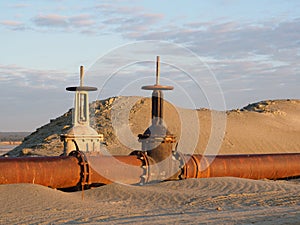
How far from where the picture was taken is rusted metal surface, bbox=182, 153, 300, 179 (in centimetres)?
1844

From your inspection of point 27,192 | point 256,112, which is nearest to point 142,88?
point 27,192

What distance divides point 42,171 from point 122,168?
2601 mm

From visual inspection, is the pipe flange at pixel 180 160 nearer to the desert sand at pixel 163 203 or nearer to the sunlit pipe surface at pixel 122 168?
the sunlit pipe surface at pixel 122 168

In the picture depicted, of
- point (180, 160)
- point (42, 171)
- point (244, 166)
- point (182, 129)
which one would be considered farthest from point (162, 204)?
point (182, 129)

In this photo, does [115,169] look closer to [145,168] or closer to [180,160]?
[145,168]

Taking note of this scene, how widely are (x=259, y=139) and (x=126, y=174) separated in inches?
1103

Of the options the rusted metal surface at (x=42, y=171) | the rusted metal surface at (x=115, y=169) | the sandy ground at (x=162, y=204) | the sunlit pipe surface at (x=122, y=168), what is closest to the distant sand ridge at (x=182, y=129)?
the sunlit pipe surface at (x=122, y=168)

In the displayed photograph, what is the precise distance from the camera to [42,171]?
15.3 meters

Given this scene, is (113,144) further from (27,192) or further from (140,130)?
(27,192)

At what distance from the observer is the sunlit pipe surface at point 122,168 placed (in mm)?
15109

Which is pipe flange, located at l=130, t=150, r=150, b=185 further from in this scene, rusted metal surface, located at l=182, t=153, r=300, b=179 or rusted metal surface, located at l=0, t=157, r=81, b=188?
rusted metal surface, located at l=0, t=157, r=81, b=188

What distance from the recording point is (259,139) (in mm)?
43406

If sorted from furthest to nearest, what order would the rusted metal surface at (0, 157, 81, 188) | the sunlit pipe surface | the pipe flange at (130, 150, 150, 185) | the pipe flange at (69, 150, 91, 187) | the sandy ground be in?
1. the pipe flange at (130, 150, 150, 185)
2. the pipe flange at (69, 150, 91, 187)
3. the sunlit pipe surface
4. the rusted metal surface at (0, 157, 81, 188)
5. the sandy ground

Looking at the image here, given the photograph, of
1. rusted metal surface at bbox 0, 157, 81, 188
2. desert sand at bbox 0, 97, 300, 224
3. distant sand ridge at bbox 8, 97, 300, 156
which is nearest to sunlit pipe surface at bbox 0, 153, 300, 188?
rusted metal surface at bbox 0, 157, 81, 188
